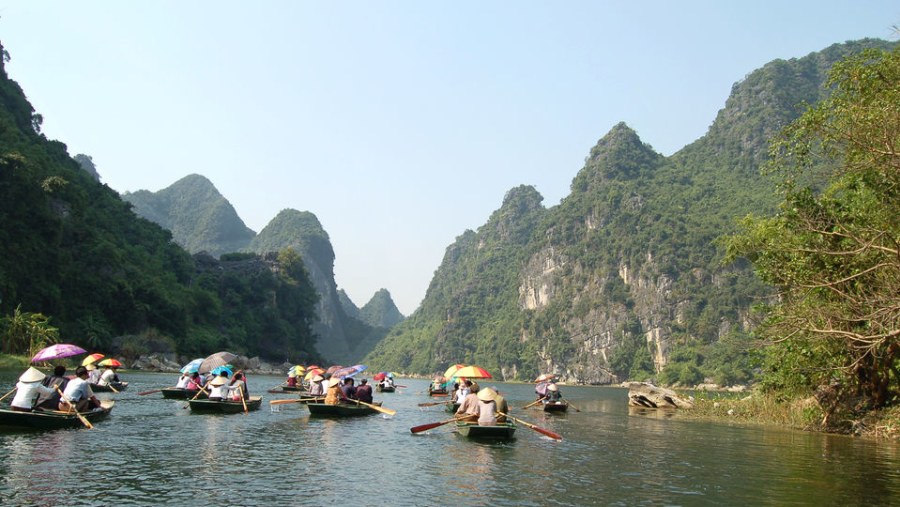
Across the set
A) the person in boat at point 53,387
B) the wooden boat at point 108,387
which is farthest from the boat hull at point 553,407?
the person in boat at point 53,387

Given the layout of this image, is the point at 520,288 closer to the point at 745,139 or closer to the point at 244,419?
the point at 745,139

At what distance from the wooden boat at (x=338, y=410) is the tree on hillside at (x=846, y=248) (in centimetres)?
1146

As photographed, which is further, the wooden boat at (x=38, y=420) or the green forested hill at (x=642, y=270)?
the green forested hill at (x=642, y=270)

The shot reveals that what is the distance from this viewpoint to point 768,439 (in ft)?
57.3

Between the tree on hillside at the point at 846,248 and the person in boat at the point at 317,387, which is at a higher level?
the tree on hillside at the point at 846,248

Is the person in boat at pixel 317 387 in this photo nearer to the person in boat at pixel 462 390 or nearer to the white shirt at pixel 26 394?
the person in boat at pixel 462 390

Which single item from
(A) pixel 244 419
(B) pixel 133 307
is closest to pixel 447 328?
(B) pixel 133 307

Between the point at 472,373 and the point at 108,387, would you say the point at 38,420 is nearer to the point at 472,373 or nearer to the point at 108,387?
the point at 472,373

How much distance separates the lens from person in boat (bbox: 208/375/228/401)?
20.0 metres

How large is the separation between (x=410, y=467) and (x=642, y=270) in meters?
119

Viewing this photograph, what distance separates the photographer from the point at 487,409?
49.9 ft

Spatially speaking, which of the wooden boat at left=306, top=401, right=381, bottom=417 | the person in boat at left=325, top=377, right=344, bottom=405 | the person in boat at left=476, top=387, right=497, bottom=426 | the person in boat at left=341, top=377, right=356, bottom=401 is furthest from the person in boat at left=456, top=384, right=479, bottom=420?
the person in boat at left=341, top=377, right=356, bottom=401

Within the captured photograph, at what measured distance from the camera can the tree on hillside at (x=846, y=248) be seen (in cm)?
1230

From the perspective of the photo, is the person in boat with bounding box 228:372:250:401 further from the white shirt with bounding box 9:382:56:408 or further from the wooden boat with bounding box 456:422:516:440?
the wooden boat with bounding box 456:422:516:440
